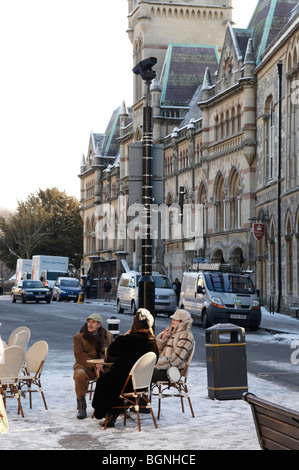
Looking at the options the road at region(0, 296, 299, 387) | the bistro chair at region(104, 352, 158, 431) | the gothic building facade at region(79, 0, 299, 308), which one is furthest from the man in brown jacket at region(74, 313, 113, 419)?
the road at region(0, 296, 299, 387)

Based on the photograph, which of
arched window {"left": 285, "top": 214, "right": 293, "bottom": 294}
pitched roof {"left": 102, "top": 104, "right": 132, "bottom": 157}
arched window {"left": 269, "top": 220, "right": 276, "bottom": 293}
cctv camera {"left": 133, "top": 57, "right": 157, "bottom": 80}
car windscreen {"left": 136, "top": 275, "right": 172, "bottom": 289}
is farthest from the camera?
pitched roof {"left": 102, "top": 104, "right": 132, "bottom": 157}

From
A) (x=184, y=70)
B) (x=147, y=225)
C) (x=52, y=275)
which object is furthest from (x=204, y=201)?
(x=147, y=225)

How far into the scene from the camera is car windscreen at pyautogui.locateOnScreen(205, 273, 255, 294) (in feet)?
98.9

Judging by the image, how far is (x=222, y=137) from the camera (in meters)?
50.3

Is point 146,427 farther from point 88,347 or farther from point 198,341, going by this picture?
point 198,341

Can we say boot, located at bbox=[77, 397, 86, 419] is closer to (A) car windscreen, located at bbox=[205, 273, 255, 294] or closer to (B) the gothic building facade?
(B) the gothic building facade

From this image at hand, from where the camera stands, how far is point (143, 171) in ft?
47.2

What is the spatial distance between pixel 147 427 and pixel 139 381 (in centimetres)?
57

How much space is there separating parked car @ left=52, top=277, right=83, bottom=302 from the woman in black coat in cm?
4612

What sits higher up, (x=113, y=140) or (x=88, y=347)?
(x=113, y=140)

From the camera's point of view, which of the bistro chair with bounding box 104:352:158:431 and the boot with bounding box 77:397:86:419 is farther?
the boot with bounding box 77:397:86:419

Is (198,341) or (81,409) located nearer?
(81,409)

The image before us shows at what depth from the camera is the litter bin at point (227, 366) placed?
12523 millimetres
